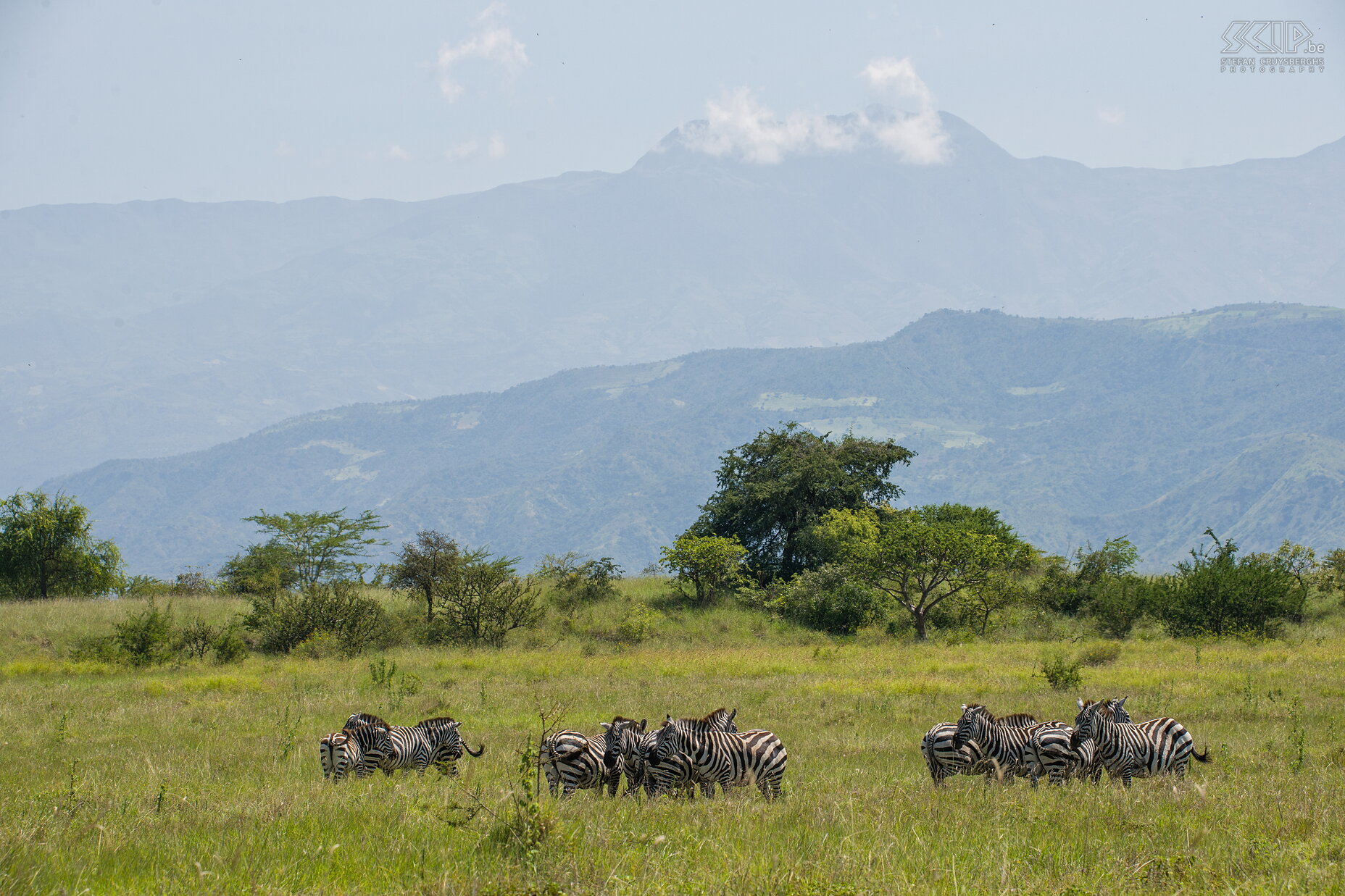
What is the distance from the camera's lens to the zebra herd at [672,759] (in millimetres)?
11367

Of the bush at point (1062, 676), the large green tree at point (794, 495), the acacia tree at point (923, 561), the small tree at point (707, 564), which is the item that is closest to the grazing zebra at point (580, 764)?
the bush at point (1062, 676)

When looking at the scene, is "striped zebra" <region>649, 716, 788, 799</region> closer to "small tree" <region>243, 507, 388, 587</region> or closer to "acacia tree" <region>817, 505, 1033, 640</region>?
"acacia tree" <region>817, 505, 1033, 640</region>

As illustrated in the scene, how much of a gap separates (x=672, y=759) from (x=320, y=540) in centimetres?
4473

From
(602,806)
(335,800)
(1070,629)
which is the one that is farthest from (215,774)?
(1070,629)

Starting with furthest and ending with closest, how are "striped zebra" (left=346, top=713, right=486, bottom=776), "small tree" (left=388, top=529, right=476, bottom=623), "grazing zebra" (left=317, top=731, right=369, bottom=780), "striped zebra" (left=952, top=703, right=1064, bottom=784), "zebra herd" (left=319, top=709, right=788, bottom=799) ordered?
"small tree" (left=388, top=529, right=476, bottom=623) < "striped zebra" (left=346, top=713, right=486, bottom=776) < "grazing zebra" (left=317, top=731, right=369, bottom=780) < "striped zebra" (left=952, top=703, right=1064, bottom=784) < "zebra herd" (left=319, top=709, right=788, bottom=799)

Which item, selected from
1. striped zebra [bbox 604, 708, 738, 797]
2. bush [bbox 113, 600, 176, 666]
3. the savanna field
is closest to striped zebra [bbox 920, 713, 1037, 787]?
the savanna field

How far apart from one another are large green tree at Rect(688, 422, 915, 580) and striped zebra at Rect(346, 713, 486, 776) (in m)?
33.9

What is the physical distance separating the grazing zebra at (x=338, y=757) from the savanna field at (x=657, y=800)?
0.35 metres

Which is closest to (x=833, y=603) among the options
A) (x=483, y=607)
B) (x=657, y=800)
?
(x=483, y=607)

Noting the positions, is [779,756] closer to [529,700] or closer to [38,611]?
[529,700]

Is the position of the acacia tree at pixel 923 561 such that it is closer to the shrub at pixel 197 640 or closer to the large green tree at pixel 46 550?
the shrub at pixel 197 640

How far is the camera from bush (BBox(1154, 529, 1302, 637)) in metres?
34.1

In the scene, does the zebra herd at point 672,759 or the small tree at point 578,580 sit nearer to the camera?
the zebra herd at point 672,759

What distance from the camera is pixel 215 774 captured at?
1330cm
